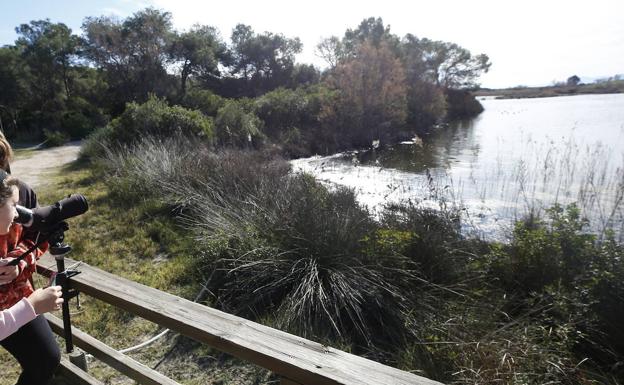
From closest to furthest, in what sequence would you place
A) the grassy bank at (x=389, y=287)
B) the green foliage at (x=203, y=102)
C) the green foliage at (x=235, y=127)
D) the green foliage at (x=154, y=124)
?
the grassy bank at (x=389, y=287)
the green foliage at (x=154, y=124)
the green foliage at (x=235, y=127)
the green foliage at (x=203, y=102)

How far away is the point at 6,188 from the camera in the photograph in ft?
5.14

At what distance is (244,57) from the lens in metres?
39.2

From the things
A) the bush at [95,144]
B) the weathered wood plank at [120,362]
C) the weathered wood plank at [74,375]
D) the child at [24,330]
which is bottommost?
the weathered wood plank at [74,375]

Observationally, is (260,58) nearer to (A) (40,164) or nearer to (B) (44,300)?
(A) (40,164)

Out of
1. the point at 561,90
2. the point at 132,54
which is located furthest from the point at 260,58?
the point at 561,90

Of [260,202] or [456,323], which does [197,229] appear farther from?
[456,323]

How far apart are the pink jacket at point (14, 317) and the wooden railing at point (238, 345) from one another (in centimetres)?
37

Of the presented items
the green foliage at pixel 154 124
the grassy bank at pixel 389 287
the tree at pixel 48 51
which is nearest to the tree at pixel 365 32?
the tree at pixel 48 51

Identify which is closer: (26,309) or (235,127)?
(26,309)

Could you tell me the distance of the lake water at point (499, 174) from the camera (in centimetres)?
603

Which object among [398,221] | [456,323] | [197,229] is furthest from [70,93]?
[456,323]

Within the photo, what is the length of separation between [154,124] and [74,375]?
10.2m

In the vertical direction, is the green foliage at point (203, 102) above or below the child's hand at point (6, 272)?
above

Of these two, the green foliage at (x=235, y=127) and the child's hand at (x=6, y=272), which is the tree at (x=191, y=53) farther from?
the child's hand at (x=6, y=272)
